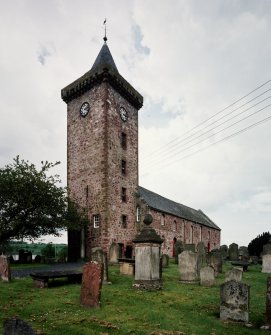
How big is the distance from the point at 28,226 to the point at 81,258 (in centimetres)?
548

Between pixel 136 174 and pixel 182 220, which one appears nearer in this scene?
pixel 136 174

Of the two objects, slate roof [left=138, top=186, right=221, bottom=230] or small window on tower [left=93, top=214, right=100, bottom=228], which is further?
slate roof [left=138, top=186, right=221, bottom=230]

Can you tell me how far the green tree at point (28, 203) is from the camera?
75.3 feet

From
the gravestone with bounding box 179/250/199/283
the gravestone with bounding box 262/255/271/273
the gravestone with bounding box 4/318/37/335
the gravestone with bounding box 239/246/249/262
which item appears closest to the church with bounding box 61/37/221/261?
the gravestone with bounding box 239/246/249/262

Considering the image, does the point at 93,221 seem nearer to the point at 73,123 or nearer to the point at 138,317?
the point at 73,123

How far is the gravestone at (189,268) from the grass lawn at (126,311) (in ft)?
5.10

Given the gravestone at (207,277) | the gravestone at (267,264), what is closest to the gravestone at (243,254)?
the gravestone at (267,264)

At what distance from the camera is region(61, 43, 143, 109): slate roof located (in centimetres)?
2784

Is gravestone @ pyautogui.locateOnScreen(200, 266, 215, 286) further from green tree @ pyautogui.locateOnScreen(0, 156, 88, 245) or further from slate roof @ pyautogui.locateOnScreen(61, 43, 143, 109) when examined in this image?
slate roof @ pyautogui.locateOnScreen(61, 43, 143, 109)

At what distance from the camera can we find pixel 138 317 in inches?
313

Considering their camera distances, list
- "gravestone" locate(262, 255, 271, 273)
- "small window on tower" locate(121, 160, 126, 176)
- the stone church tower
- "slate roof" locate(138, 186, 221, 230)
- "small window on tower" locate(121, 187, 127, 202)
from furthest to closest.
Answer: "slate roof" locate(138, 186, 221, 230) → "small window on tower" locate(121, 160, 126, 176) → "small window on tower" locate(121, 187, 127, 202) → the stone church tower → "gravestone" locate(262, 255, 271, 273)

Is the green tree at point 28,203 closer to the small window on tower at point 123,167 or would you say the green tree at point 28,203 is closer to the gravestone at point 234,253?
the small window on tower at point 123,167

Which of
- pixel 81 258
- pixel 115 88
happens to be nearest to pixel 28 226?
pixel 81 258

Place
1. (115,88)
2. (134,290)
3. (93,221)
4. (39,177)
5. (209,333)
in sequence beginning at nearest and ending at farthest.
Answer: (209,333) → (134,290) → (39,177) → (93,221) → (115,88)
